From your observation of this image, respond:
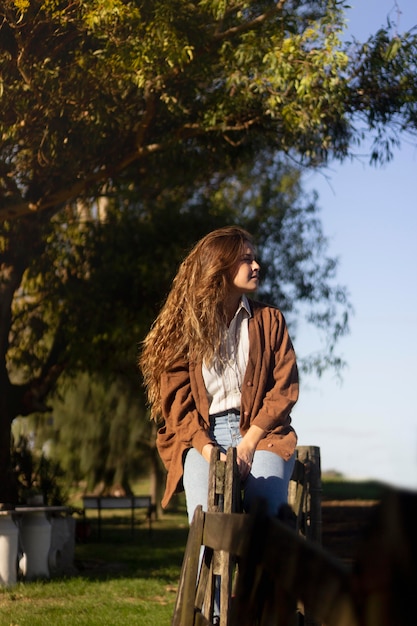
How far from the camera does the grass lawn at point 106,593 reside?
28.4 feet

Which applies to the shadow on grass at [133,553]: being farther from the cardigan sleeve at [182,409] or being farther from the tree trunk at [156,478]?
the cardigan sleeve at [182,409]

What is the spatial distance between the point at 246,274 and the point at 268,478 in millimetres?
919

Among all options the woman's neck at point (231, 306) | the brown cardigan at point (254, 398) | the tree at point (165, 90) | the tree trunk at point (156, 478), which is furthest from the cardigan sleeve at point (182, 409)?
the tree trunk at point (156, 478)

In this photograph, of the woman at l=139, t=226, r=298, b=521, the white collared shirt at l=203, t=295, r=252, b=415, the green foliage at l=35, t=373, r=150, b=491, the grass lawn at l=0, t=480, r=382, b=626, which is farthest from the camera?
the green foliage at l=35, t=373, r=150, b=491

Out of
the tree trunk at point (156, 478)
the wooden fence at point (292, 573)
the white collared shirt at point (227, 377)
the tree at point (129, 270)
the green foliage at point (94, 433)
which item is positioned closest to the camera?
the wooden fence at point (292, 573)

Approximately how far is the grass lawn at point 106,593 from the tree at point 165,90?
184 inches

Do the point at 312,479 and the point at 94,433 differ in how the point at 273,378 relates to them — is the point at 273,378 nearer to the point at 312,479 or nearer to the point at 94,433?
the point at 312,479

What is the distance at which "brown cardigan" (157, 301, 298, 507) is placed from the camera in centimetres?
418

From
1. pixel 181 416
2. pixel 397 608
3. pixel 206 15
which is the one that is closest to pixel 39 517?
pixel 206 15

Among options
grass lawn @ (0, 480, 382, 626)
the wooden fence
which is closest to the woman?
the wooden fence

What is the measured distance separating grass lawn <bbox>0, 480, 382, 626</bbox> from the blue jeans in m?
0.79

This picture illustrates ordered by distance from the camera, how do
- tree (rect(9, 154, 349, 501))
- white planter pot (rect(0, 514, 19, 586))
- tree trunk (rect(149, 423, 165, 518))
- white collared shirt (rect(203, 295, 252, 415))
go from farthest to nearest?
1. tree trunk (rect(149, 423, 165, 518))
2. tree (rect(9, 154, 349, 501))
3. white planter pot (rect(0, 514, 19, 586))
4. white collared shirt (rect(203, 295, 252, 415))

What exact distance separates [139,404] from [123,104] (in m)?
12.9

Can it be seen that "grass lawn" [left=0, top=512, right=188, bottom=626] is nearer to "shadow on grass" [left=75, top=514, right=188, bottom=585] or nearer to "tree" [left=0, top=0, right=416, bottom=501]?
"shadow on grass" [left=75, top=514, right=188, bottom=585]
